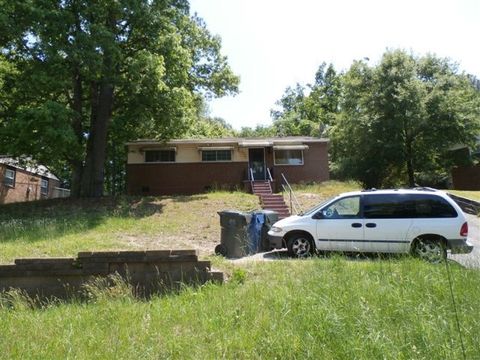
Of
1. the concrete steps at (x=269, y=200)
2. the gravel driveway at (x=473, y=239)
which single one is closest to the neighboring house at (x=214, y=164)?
the concrete steps at (x=269, y=200)

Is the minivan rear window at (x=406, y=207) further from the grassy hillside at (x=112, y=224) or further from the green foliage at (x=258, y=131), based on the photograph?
the green foliage at (x=258, y=131)

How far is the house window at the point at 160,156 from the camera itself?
A: 30266mm

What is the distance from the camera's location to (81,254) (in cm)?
784

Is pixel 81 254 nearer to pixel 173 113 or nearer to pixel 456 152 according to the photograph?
pixel 173 113

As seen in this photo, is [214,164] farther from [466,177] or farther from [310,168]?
[466,177]

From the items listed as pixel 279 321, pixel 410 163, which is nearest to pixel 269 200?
pixel 410 163

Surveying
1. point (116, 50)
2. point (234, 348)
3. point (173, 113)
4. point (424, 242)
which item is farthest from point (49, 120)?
point (234, 348)

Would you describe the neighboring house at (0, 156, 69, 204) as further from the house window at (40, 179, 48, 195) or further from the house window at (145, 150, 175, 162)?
the house window at (145, 150, 175, 162)

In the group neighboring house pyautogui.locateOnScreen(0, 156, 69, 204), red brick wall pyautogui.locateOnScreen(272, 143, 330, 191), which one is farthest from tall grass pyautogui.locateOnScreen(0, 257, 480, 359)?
neighboring house pyautogui.locateOnScreen(0, 156, 69, 204)

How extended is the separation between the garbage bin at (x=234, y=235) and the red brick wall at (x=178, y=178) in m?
18.3

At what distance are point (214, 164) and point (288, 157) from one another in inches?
210

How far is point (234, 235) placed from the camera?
11336 millimetres

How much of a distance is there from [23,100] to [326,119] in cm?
3735

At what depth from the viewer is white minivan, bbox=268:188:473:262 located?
10484 mm
